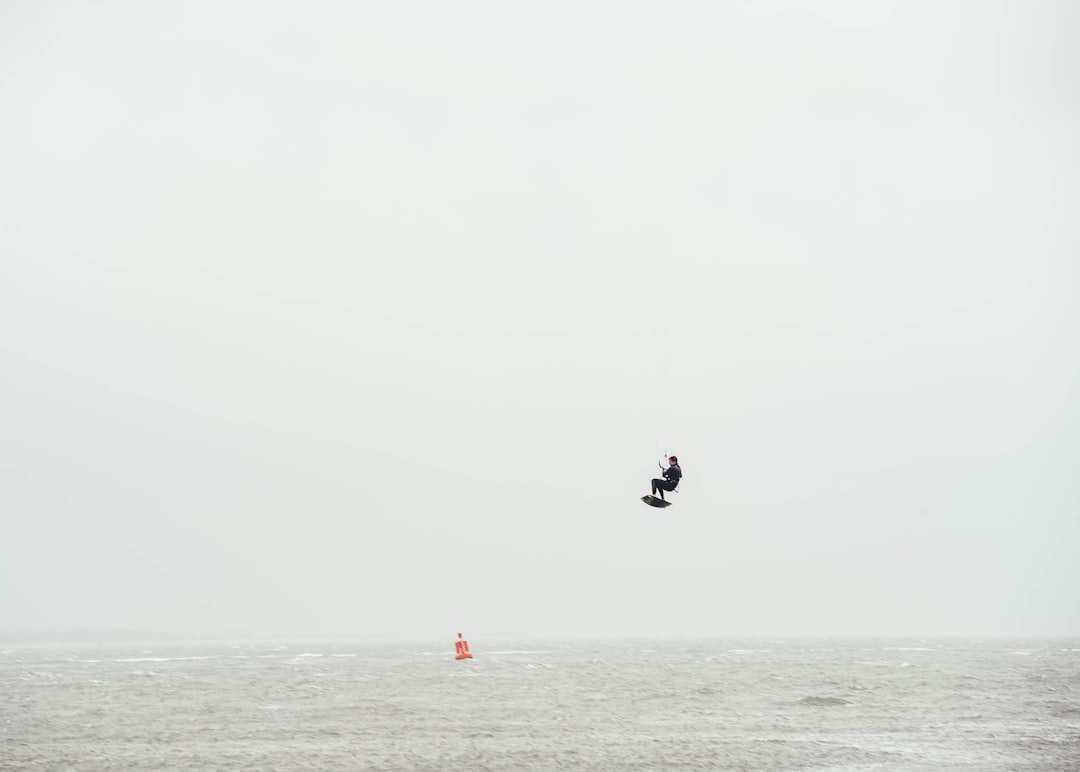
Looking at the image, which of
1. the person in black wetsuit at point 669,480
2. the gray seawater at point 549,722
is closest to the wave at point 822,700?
the gray seawater at point 549,722

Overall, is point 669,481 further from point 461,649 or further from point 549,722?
point 461,649

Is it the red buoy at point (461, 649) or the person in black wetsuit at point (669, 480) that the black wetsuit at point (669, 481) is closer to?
the person in black wetsuit at point (669, 480)

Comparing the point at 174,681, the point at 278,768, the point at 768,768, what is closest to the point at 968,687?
the point at 768,768

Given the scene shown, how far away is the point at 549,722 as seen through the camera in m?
33.2

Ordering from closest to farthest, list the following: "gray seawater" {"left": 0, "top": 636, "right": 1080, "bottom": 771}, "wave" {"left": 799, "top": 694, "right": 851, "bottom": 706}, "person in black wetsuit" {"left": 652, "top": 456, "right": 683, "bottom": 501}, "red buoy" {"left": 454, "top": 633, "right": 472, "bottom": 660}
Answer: "gray seawater" {"left": 0, "top": 636, "right": 1080, "bottom": 771}, "person in black wetsuit" {"left": 652, "top": 456, "right": 683, "bottom": 501}, "wave" {"left": 799, "top": 694, "right": 851, "bottom": 706}, "red buoy" {"left": 454, "top": 633, "right": 472, "bottom": 660}

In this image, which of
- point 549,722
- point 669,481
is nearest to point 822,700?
point 549,722

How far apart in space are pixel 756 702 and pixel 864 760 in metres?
15.0

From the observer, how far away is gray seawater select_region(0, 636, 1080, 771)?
2538 centimetres

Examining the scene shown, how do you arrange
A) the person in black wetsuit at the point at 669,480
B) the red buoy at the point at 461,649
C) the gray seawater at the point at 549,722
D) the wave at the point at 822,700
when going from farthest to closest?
the red buoy at the point at 461,649
the wave at the point at 822,700
the person in black wetsuit at the point at 669,480
the gray seawater at the point at 549,722

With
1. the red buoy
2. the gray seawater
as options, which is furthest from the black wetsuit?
the red buoy

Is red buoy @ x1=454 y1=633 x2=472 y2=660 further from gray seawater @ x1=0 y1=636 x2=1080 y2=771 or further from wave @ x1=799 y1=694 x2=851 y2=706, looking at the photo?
wave @ x1=799 y1=694 x2=851 y2=706

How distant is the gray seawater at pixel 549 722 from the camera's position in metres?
25.4

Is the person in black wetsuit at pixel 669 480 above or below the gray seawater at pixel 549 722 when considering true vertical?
above

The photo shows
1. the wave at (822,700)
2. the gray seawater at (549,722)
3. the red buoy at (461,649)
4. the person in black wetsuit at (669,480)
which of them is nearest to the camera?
the gray seawater at (549,722)
